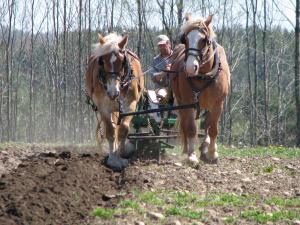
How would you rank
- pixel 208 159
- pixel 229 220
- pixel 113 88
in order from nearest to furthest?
Answer: pixel 229 220 < pixel 113 88 < pixel 208 159

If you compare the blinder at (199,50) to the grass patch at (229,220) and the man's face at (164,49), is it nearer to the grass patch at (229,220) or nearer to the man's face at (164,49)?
the man's face at (164,49)

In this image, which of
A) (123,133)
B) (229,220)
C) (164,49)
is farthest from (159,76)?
(229,220)

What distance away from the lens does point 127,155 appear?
31.8 feet

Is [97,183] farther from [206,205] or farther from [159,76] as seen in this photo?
[159,76]

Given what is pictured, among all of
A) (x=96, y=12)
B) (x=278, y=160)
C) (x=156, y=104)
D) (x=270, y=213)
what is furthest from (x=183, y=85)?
(x=96, y=12)

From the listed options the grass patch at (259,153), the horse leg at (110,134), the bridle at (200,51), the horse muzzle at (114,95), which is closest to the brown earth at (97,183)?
the horse leg at (110,134)

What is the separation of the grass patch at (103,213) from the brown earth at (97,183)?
0.21 feet

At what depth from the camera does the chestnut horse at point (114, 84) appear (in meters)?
8.48

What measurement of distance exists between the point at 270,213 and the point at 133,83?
3.60 m

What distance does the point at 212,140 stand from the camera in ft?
30.2

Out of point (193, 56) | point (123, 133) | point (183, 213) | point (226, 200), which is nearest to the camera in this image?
point (183, 213)

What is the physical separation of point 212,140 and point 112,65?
1958 mm

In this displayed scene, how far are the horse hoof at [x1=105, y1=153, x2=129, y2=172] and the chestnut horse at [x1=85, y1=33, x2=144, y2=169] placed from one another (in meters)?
0.13

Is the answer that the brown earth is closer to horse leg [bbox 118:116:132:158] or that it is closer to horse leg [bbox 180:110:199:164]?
horse leg [bbox 180:110:199:164]
